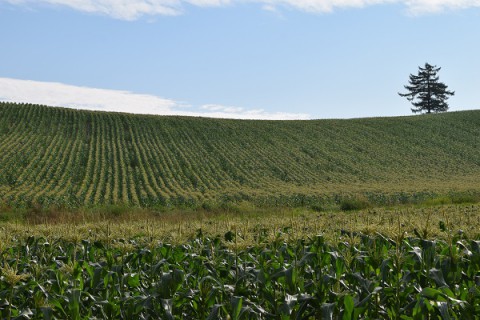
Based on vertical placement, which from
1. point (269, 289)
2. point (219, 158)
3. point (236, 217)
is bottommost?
point (236, 217)

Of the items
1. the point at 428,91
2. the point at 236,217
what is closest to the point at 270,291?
the point at 236,217

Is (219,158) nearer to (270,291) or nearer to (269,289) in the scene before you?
(269,289)

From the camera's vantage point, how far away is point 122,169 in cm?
4559

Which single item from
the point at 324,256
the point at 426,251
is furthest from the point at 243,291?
the point at 426,251

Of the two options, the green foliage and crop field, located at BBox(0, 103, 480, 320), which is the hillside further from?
the green foliage

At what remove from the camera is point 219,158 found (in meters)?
53.2

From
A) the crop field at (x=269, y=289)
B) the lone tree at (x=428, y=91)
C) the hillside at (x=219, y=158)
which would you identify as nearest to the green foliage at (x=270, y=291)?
the crop field at (x=269, y=289)

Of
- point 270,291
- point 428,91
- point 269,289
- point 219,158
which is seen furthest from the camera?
point 428,91

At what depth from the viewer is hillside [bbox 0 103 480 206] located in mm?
37625

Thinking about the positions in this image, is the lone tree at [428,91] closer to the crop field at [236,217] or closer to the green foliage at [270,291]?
the crop field at [236,217]

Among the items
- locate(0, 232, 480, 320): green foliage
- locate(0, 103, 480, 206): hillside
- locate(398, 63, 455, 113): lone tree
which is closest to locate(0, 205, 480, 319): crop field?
locate(0, 232, 480, 320): green foliage

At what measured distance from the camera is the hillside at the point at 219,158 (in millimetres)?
37625

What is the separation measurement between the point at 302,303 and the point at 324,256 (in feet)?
6.11

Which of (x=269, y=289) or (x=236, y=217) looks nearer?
(x=269, y=289)
